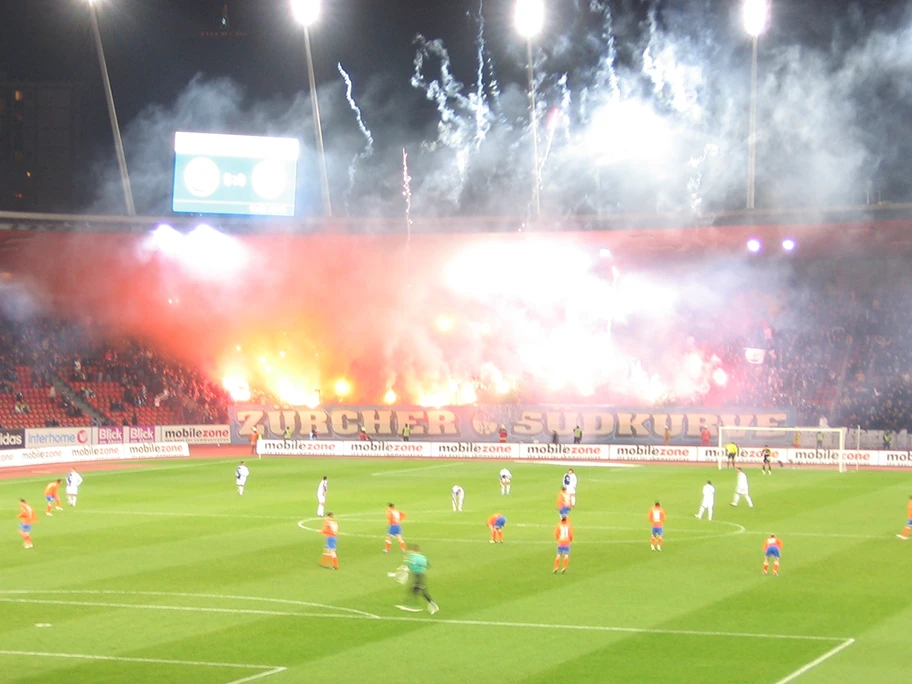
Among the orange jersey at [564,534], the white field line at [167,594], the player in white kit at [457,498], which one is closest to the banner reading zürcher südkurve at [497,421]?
the player in white kit at [457,498]

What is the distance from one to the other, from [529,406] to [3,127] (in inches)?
1432

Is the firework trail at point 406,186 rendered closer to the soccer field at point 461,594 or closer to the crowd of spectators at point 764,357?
the crowd of spectators at point 764,357

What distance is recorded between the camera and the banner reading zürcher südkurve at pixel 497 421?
6200 cm

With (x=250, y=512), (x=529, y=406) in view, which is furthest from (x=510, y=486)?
(x=529, y=406)

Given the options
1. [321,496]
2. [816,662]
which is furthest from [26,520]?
[816,662]

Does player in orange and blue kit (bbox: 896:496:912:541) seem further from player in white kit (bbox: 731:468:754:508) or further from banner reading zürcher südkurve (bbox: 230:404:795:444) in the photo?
banner reading zürcher südkurve (bbox: 230:404:795:444)

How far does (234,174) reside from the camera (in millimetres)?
53031

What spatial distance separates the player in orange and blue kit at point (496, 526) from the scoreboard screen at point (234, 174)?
25934 mm

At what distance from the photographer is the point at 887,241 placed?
211 ft

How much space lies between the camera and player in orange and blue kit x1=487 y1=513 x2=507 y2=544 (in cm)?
3052

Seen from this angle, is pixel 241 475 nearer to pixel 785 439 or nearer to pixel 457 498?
pixel 457 498

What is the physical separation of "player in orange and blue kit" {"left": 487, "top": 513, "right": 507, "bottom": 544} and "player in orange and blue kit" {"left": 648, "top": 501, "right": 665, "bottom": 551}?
3.78 meters

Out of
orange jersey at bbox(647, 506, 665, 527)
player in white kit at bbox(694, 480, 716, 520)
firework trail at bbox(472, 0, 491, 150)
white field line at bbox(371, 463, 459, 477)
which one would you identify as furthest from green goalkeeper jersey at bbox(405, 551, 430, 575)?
firework trail at bbox(472, 0, 491, 150)

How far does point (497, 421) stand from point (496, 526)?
3407 centimetres
